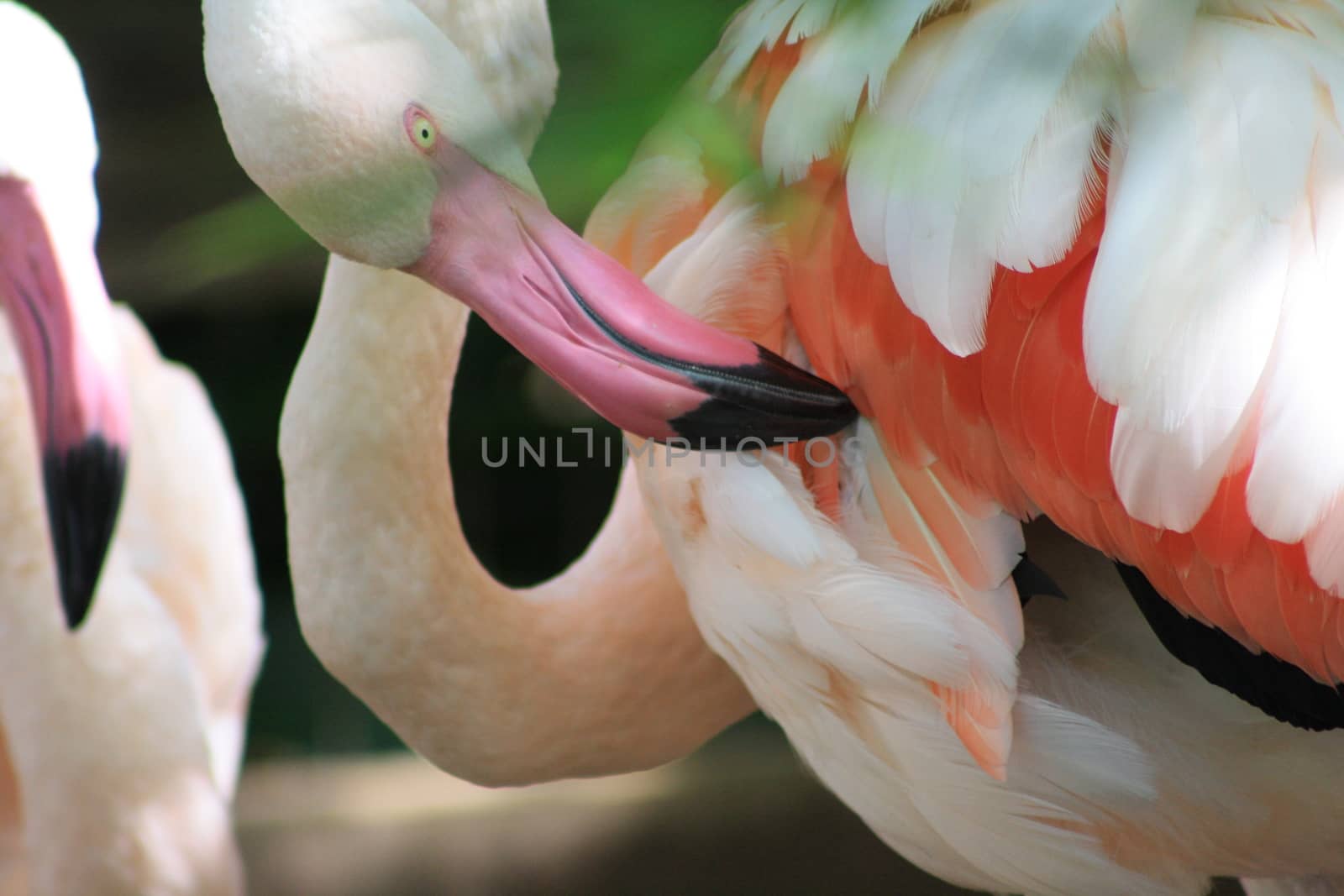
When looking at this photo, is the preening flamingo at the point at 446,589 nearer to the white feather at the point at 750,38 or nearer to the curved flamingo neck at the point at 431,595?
the curved flamingo neck at the point at 431,595

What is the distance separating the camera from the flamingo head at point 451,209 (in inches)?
32.1

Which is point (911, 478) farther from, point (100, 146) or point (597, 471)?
point (597, 471)

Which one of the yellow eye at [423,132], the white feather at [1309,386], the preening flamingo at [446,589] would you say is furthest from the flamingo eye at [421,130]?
the white feather at [1309,386]

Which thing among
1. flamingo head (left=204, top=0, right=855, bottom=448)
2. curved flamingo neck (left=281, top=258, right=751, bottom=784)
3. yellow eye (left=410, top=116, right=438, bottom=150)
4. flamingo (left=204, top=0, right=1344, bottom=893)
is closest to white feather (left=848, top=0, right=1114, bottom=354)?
flamingo (left=204, top=0, right=1344, bottom=893)

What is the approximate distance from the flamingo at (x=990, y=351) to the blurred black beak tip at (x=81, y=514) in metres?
0.43

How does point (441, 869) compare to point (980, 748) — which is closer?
point (980, 748)

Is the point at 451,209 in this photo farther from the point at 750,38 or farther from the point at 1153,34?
the point at 1153,34

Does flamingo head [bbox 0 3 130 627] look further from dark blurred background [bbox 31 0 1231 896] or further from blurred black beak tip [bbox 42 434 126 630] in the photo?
dark blurred background [bbox 31 0 1231 896]

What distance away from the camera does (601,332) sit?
880mm

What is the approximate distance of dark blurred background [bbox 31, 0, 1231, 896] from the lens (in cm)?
220

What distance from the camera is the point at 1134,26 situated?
0.84 meters

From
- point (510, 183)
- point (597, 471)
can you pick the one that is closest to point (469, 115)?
point (510, 183)

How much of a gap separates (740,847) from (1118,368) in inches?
67.5

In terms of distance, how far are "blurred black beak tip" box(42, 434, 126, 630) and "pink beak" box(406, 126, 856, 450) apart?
420mm
